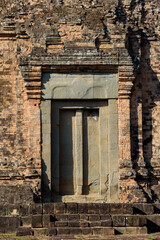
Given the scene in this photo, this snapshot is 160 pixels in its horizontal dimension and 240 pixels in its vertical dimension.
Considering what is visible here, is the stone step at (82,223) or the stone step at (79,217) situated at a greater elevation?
the stone step at (79,217)

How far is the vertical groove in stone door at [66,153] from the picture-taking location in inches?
626

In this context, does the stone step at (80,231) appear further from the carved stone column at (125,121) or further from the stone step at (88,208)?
the carved stone column at (125,121)

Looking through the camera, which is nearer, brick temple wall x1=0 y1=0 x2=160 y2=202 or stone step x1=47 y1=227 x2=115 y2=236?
stone step x1=47 y1=227 x2=115 y2=236

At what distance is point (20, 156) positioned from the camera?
15.8 m

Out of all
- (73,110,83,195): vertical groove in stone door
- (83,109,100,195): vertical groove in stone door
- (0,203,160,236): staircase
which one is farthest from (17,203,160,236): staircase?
(83,109,100,195): vertical groove in stone door

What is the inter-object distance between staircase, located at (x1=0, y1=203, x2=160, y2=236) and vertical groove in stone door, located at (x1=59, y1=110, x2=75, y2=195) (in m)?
2.17

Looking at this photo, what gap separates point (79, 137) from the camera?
16.0 metres

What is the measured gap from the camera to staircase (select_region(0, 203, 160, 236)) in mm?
12484

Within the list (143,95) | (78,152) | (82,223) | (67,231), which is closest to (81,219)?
(82,223)

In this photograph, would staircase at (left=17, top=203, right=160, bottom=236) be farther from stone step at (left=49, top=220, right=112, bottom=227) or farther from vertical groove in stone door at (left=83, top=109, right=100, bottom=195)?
vertical groove in stone door at (left=83, top=109, right=100, bottom=195)

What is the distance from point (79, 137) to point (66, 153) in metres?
0.65

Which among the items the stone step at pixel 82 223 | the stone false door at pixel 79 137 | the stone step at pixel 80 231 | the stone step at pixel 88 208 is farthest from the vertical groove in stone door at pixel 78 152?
the stone step at pixel 80 231

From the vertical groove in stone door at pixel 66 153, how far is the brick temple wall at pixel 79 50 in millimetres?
831

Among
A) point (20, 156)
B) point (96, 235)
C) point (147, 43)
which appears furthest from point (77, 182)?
point (147, 43)
